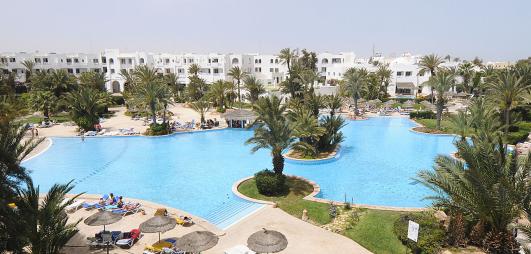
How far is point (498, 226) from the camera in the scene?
40.9 ft

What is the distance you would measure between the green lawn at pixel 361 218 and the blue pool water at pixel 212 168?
4.64 ft

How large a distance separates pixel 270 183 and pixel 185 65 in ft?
220

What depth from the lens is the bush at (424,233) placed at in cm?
1303

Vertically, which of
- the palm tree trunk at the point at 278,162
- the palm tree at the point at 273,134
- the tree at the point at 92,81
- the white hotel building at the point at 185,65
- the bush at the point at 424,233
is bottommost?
the bush at the point at 424,233

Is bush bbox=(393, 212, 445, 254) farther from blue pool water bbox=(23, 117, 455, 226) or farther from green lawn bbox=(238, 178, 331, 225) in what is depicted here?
blue pool water bbox=(23, 117, 455, 226)

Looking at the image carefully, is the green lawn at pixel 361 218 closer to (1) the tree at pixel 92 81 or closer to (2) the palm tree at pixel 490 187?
(2) the palm tree at pixel 490 187

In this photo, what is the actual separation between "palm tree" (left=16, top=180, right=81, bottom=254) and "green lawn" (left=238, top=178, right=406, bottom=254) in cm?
1007

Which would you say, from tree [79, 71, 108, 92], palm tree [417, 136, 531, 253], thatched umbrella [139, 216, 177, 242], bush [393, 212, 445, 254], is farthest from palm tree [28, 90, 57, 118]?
palm tree [417, 136, 531, 253]

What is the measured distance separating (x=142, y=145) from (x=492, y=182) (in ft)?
100

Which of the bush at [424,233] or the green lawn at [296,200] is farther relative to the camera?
the green lawn at [296,200]

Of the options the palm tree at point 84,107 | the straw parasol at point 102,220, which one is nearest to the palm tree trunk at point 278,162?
the straw parasol at point 102,220

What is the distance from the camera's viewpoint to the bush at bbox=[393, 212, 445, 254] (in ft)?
42.8

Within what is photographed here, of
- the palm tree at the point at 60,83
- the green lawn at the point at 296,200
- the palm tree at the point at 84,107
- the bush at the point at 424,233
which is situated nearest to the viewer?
the bush at the point at 424,233

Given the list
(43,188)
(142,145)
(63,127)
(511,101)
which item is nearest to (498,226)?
(511,101)
